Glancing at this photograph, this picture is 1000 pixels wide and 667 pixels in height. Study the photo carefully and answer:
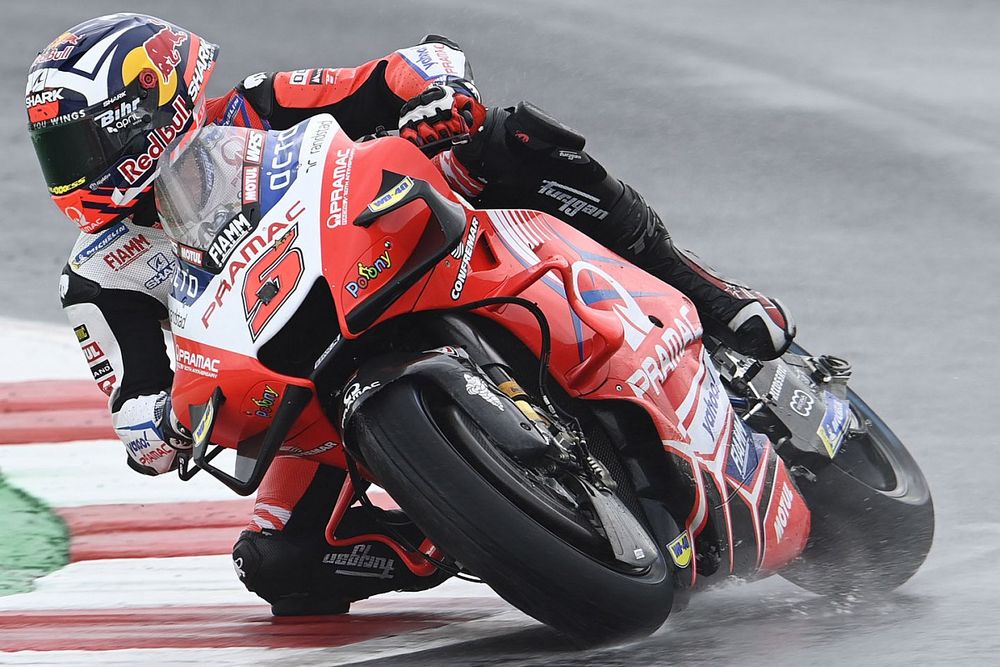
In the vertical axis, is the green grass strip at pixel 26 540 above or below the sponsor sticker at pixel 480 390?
below

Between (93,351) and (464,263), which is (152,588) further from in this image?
(464,263)

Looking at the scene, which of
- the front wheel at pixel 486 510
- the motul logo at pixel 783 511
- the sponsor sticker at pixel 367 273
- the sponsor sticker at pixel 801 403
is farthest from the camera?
the sponsor sticker at pixel 801 403

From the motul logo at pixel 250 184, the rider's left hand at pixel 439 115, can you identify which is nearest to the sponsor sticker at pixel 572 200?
the rider's left hand at pixel 439 115

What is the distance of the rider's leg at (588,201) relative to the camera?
127 inches

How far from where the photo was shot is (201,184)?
2.92 meters

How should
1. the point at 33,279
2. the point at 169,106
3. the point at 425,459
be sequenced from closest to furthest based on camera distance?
the point at 425,459 < the point at 169,106 < the point at 33,279

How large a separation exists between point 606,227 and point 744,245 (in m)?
3.16

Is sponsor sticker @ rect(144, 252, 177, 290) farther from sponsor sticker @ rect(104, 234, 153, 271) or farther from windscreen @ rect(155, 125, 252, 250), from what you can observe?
windscreen @ rect(155, 125, 252, 250)

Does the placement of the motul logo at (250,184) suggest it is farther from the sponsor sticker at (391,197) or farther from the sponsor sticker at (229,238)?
the sponsor sticker at (391,197)

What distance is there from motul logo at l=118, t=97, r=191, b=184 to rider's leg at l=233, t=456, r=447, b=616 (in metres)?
0.96

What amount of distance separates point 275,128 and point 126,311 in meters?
0.68

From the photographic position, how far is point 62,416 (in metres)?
5.25

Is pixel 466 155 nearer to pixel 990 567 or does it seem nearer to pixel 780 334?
pixel 780 334

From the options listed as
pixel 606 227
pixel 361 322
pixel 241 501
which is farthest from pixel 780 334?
pixel 241 501
